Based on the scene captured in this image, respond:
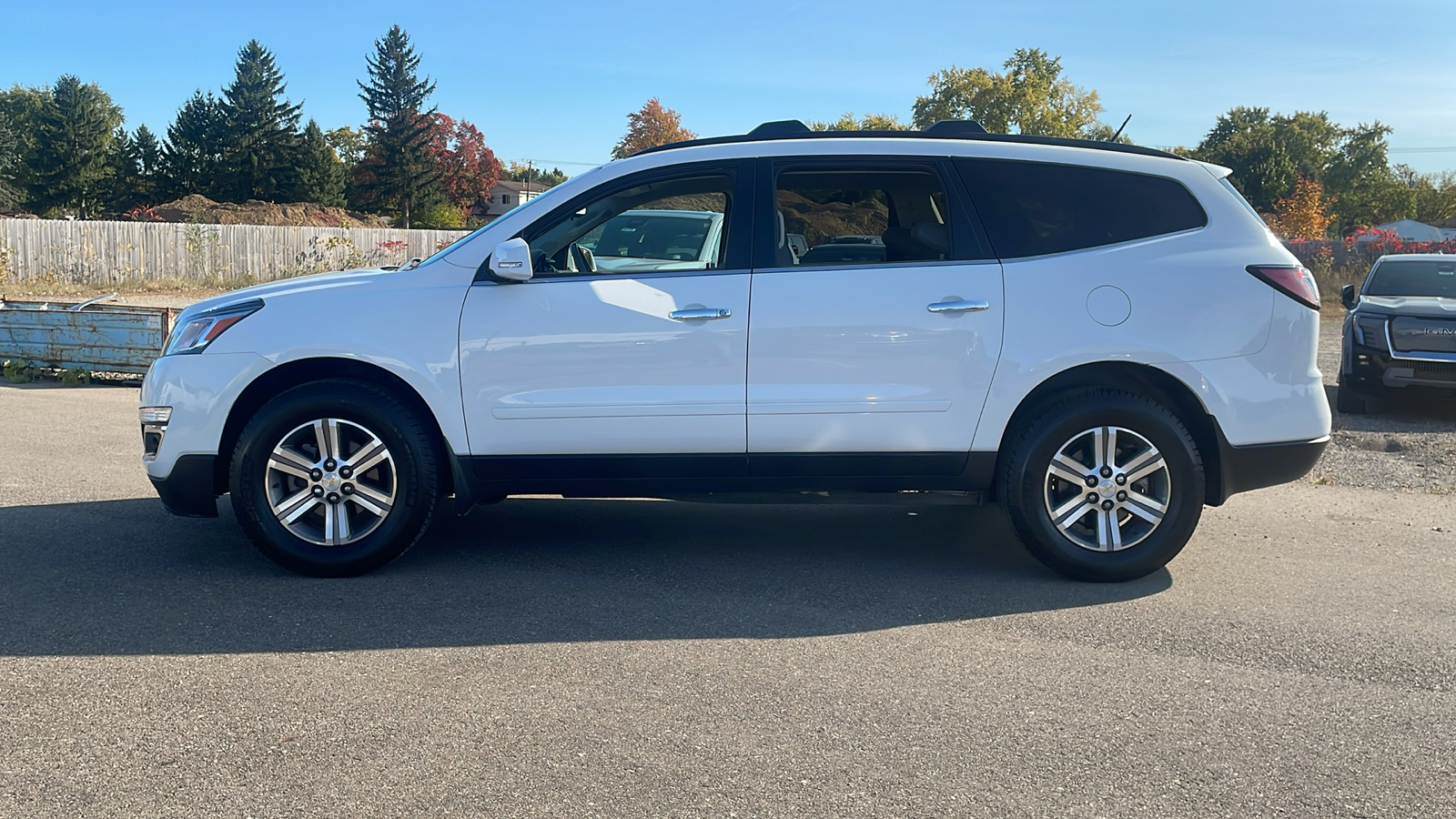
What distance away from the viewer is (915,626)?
4.49 m

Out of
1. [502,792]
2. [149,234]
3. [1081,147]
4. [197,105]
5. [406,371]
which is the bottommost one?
[502,792]

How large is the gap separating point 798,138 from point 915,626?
2.26 m

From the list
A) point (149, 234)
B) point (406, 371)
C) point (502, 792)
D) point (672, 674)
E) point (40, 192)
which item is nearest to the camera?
point (502, 792)

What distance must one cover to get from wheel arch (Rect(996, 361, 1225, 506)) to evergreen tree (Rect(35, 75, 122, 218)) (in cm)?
8328

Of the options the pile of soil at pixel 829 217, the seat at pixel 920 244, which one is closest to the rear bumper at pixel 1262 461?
the seat at pixel 920 244

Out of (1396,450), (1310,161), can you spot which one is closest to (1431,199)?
(1310,161)

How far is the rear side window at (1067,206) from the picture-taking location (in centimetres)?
510

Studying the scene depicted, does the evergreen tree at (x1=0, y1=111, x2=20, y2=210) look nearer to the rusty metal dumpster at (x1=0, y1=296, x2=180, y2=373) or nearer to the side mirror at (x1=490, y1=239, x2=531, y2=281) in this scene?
the rusty metal dumpster at (x1=0, y1=296, x2=180, y2=373)

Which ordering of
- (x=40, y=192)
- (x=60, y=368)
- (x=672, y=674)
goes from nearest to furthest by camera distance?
(x=672, y=674) → (x=60, y=368) → (x=40, y=192)

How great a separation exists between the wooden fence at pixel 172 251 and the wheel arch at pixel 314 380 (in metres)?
29.8

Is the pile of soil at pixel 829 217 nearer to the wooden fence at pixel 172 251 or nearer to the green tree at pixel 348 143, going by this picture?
the wooden fence at pixel 172 251

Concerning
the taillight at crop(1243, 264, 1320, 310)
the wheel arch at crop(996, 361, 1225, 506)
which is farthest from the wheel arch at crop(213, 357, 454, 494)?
the taillight at crop(1243, 264, 1320, 310)

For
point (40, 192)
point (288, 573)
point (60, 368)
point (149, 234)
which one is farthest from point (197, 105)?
point (288, 573)

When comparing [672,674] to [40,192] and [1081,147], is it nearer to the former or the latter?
[1081,147]
